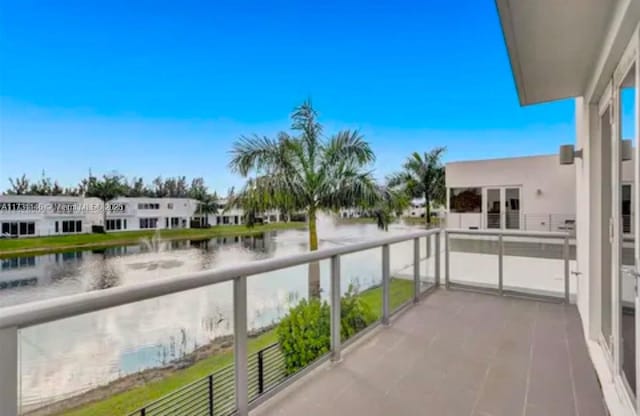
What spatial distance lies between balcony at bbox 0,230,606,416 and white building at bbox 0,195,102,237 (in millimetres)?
4416

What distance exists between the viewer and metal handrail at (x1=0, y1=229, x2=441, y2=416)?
1.11 meters

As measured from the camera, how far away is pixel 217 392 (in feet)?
6.34

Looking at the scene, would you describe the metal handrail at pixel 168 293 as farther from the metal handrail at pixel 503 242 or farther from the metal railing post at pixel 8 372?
the metal handrail at pixel 503 242

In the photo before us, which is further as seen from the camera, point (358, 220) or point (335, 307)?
point (358, 220)

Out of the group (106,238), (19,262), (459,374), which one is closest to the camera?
(459,374)

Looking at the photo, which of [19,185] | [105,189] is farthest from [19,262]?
[105,189]

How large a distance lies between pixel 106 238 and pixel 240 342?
492cm

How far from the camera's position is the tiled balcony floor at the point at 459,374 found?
2.16m

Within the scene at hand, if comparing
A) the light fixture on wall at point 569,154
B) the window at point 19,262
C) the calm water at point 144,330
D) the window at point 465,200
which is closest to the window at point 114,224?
the window at point 19,262

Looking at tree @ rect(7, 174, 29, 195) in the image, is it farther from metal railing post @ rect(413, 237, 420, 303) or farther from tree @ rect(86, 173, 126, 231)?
metal railing post @ rect(413, 237, 420, 303)

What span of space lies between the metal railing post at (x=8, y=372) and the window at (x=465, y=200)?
14834mm

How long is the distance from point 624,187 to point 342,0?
1044 cm

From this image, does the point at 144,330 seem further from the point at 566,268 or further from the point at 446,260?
the point at 566,268

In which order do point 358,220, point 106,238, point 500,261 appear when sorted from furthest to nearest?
1. point 358,220
2. point 106,238
3. point 500,261
